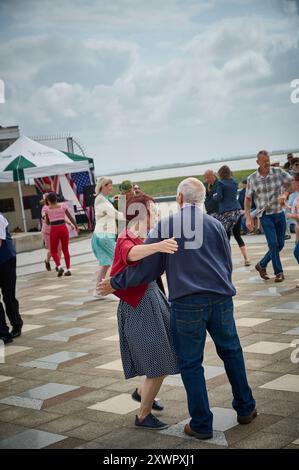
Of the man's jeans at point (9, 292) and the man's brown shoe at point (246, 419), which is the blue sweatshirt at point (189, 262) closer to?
the man's brown shoe at point (246, 419)

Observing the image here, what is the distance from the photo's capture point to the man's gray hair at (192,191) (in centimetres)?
468

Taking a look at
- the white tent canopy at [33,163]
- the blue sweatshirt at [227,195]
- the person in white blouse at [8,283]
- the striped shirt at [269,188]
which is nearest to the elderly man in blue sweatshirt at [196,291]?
the person in white blouse at [8,283]

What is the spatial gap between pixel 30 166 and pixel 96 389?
56.2ft

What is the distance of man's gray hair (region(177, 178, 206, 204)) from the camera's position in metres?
4.68

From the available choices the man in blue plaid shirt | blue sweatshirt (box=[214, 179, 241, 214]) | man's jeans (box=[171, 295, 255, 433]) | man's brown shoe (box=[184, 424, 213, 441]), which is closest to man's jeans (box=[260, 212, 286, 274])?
the man in blue plaid shirt

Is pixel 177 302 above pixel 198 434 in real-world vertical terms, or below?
above

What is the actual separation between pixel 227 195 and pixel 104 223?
9.04ft

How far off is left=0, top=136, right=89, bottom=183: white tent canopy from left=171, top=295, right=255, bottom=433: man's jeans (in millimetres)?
18038

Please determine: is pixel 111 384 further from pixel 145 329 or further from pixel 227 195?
pixel 227 195

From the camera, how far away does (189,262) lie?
4570 mm

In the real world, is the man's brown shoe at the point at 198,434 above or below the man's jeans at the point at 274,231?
below

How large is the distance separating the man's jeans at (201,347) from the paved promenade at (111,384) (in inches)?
6.2

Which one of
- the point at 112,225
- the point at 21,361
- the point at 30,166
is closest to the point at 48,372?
the point at 21,361

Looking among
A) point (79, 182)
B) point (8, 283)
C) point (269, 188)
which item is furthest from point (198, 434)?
point (79, 182)
